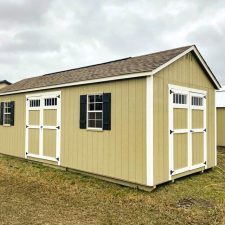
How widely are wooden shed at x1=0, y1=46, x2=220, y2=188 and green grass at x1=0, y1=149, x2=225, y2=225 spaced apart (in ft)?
1.43

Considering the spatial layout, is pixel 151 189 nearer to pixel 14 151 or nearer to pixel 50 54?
pixel 14 151

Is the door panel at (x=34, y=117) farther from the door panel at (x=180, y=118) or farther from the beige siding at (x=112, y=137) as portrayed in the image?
the door panel at (x=180, y=118)

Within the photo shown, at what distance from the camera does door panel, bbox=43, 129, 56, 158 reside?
27.4ft

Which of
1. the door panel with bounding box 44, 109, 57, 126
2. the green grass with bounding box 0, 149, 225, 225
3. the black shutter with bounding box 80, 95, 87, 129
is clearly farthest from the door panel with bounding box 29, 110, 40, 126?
the black shutter with bounding box 80, 95, 87, 129

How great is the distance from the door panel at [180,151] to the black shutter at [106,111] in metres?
1.80

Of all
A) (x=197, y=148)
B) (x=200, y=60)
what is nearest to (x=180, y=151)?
(x=197, y=148)

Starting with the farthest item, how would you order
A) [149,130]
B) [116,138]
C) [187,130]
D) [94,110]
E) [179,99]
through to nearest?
1. [94,110]
2. [187,130]
3. [179,99]
4. [116,138]
5. [149,130]

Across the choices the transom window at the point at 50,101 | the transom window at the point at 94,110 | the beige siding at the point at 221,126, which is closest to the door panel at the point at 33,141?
the transom window at the point at 50,101

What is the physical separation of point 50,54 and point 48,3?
13.2m

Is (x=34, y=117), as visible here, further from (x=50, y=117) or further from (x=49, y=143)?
(x=49, y=143)

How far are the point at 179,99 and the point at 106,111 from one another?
→ 2.03m

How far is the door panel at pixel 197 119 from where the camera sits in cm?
721

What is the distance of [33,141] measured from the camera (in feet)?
30.5

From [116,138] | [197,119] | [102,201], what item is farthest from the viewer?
[197,119]
